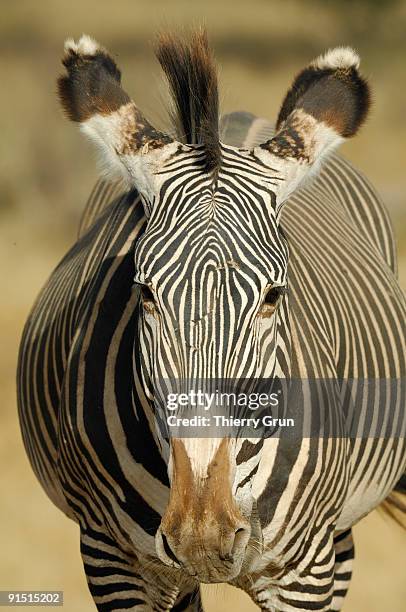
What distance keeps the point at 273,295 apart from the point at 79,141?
12651 millimetres

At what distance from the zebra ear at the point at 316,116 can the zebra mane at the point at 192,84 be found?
17 cm

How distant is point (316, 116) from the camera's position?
3.18m

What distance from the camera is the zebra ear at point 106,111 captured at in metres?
3.03

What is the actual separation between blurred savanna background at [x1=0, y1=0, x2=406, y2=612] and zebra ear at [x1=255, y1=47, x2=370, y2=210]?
3.35 metres

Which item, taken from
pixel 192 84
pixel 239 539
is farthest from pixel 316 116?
pixel 239 539

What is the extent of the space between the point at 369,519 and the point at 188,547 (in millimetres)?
5043

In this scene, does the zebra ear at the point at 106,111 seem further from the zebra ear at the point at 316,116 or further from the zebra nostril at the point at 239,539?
the zebra nostril at the point at 239,539

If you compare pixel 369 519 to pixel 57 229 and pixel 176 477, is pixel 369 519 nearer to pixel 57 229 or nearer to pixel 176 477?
pixel 176 477

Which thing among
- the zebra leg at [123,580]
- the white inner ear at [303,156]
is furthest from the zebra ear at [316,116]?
the zebra leg at [123,580]

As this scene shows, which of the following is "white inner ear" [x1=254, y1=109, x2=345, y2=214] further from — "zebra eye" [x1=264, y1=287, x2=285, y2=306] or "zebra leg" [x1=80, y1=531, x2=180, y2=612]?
"zebra leg" [x1=80, y1=531, x2=180, y2=612]

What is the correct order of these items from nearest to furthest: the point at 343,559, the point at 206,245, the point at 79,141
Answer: the point at 206,245 → the point at 343,559 → the point at 79,141

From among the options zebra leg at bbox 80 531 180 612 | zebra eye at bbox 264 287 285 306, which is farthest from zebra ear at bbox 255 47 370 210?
zebra leg at bbox 80 531 180 612

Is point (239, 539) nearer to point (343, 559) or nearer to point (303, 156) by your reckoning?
point (303, 156)

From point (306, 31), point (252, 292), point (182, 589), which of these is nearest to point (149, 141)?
point (252, 292)
